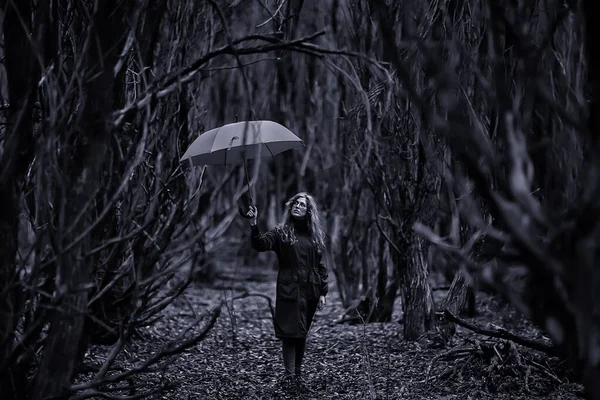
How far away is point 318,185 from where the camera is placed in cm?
1432

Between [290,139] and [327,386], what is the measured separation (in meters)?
2.01

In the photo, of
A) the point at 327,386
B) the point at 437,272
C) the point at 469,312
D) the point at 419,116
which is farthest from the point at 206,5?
the point at 437,272

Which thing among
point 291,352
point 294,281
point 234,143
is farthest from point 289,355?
point 234,143

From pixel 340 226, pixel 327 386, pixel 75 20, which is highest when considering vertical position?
pixel 75 20

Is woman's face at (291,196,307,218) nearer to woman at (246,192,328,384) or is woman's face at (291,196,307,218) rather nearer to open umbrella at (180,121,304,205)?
woman at (246,192,328,384)

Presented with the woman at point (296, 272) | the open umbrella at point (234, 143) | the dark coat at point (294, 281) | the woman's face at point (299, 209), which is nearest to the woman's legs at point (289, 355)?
the woman at point (296, 272)

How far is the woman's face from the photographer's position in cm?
629

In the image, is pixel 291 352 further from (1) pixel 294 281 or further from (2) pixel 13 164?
(2) pixel 13 164

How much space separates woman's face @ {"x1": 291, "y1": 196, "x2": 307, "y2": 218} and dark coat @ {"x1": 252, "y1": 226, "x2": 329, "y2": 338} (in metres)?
0.17

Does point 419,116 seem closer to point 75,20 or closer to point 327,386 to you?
point 327,386

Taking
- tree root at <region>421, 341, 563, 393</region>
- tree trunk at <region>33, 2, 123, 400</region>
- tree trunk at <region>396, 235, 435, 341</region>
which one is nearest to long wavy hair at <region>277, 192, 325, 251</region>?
tree root at <region>421, 341, 563, 393</region>

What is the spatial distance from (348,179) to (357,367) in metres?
4.93

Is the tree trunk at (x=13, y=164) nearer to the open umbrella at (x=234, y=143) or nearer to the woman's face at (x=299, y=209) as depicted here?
the open umbrella at (x=234, y=143)

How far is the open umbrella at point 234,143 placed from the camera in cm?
537
